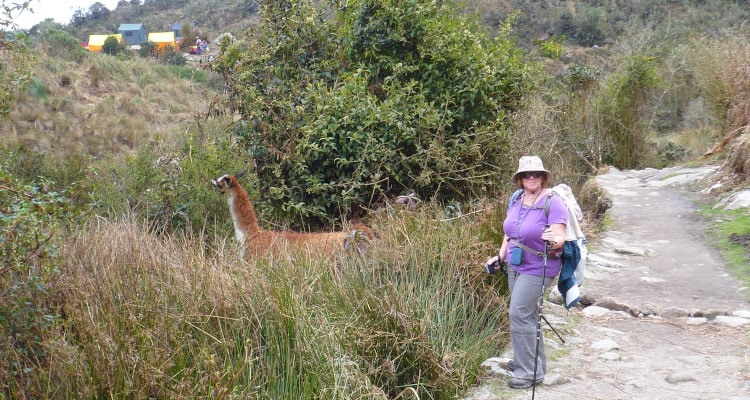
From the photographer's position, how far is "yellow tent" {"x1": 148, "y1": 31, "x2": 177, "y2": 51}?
46.8 meters

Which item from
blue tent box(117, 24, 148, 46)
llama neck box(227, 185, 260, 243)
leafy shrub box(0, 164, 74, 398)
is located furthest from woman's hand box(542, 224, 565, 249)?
blue tent box(117, 24, 148, 46)

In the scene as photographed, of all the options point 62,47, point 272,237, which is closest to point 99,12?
point 62,47

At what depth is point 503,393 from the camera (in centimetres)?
519

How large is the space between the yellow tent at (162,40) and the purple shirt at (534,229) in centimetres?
4393

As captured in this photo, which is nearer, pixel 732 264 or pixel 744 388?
pixel 744 388

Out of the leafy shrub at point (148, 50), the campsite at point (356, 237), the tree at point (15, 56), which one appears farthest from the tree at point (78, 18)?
the tree at point (15, 56)

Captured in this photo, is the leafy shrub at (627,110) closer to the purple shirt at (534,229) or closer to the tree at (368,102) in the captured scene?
the tree at (368,102)

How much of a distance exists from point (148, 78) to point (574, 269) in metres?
35.3

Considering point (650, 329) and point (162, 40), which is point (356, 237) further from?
point (162, 40)

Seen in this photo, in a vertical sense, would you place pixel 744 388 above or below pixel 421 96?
below

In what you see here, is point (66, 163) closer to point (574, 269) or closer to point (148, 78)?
point (574, 269)

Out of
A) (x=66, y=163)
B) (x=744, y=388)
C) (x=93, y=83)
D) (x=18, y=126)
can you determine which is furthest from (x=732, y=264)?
(x=93, y=83)

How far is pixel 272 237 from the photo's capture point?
7289 mm

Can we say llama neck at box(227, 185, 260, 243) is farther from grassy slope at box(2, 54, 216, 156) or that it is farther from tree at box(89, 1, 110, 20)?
tree at box(89, 1, 110, 20)
